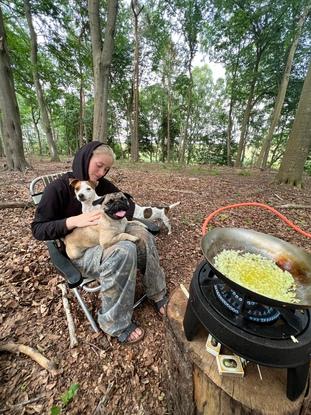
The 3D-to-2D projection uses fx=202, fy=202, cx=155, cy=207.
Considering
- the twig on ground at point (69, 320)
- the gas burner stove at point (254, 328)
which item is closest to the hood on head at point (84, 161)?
the twig on ground at point (69, 320)

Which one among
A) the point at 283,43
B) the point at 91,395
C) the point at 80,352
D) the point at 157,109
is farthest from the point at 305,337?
the point at 157,109

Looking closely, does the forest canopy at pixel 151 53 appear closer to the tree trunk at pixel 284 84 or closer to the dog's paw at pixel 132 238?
the tree trunk at pixel 284 84

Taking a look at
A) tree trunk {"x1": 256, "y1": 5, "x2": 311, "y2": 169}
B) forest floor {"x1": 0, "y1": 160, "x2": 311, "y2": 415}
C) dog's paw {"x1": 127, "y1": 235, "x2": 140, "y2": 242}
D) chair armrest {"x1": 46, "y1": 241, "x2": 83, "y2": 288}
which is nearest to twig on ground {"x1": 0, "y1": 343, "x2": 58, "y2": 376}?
forest floor {"x1": 0, "y1": 160, "x2": 311, "y2": 415}

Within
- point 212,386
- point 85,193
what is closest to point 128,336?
point 212,386

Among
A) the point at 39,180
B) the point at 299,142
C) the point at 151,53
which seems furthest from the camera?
the point at 151,53

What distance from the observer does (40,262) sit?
263 centimetres

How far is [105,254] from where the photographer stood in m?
1.82

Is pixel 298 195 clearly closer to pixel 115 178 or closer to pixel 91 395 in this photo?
pixel 115 178

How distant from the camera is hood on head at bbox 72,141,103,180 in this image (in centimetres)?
201

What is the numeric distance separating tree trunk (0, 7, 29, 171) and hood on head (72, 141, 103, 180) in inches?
233

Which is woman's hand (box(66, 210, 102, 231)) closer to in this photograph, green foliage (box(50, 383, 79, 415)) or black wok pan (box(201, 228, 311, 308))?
black wok pan (box(201, 228, 311, 308))

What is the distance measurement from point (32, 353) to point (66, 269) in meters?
0.80

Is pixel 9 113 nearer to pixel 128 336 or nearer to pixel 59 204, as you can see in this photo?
pixel 59 204

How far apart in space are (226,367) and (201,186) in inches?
214
